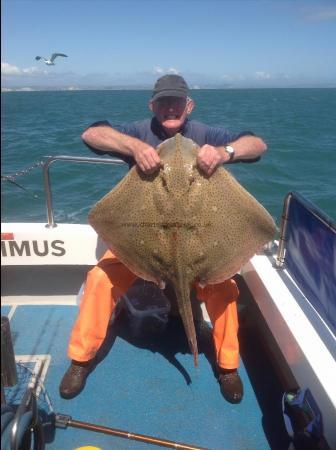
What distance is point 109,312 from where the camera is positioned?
3.27 meters

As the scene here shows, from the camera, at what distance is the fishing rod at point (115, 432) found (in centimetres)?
266

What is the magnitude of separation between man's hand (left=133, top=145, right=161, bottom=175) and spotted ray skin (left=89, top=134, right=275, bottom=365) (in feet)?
0.19

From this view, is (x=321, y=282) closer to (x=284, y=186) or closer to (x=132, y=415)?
(x=132, y=415)

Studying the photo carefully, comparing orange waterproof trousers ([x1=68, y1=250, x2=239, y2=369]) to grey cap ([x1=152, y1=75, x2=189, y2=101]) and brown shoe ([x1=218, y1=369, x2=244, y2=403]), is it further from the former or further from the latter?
grey cap ([x1=152, y1=75, x2=189, y2=101])

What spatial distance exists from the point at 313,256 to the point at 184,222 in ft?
3.82

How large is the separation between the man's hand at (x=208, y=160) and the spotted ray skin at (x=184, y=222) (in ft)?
0.13

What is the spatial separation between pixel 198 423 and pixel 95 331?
1.10 m

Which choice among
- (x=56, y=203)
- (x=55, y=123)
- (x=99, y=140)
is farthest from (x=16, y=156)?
(x=99, y=140)

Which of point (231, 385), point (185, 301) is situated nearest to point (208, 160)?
point (185, 301)

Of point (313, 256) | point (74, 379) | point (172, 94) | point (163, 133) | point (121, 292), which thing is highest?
point (172, 94)

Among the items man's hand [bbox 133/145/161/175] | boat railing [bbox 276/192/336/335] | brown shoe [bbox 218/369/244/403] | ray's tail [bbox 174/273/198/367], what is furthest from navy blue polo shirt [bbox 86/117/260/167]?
brown shoe [bbox 218/369/244/403]

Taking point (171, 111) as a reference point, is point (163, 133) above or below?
below

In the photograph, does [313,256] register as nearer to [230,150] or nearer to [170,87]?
[230,150]

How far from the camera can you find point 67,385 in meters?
3.21
